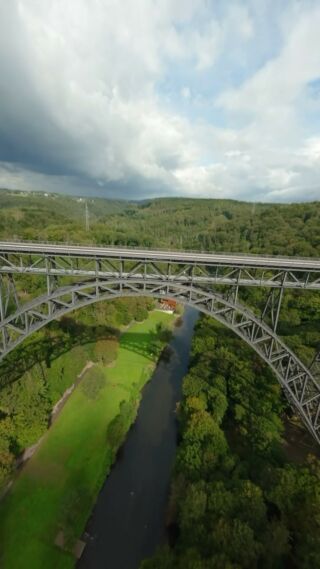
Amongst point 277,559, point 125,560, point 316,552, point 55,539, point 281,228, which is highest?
point 281,228

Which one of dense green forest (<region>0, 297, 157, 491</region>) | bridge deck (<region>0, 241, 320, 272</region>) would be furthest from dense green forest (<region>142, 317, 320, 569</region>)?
bridge deck (<region>0, 241, 320, 272</region>)

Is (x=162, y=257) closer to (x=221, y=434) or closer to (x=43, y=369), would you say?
(x=221, y=434)

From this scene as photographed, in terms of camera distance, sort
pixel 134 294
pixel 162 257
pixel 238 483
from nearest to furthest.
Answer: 1. pixel 238 483
2. pixel 162 257
3. pixel 134 294

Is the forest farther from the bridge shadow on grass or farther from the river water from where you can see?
the river water

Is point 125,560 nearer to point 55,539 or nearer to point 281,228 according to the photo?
point 55,539

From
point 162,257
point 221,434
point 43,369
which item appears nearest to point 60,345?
point 43,369

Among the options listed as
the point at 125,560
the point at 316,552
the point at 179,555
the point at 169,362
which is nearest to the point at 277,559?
the point at 316,552

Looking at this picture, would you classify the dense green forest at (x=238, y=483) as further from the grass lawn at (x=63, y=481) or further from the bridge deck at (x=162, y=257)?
the bridge deck at (x=162, y=257)
